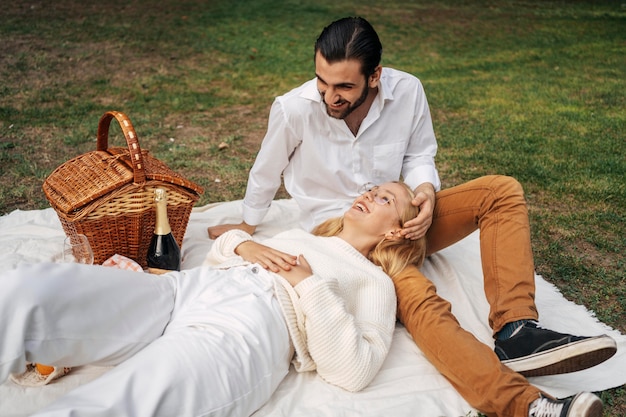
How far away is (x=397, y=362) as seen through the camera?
10.0ft

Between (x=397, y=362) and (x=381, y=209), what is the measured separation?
79cm

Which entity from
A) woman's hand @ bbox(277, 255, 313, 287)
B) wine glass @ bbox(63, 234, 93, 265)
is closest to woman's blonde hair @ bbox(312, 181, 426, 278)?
woman's hand @ bbox(277, 255, 313, 287)

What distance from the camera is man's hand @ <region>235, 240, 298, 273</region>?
9.60 ft

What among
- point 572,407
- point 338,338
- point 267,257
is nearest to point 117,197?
point 267,257

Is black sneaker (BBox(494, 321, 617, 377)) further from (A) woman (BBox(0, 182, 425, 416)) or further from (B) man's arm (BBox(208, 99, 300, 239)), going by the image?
(B) man's arm (BBox(208, 99, 300, 239))

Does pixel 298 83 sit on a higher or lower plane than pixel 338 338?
lower

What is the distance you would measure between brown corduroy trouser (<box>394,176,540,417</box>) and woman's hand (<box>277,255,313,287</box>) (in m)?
0.57

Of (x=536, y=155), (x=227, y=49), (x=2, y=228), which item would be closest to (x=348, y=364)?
(x=2, y=228)

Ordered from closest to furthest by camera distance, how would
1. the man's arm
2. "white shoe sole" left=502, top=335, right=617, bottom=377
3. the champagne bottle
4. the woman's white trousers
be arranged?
the woman's white trousers
"white shoe sole" left=502, top=335, right=617, bottom=377
the champagne bottle
the man's arm

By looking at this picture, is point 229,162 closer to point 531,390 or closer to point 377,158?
point 377,158

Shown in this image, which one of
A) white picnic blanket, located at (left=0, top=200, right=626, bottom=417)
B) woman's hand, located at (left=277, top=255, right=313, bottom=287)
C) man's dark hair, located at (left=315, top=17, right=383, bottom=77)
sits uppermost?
man's dark hair, located at (left=315, top=17, right=383, bottom=77)

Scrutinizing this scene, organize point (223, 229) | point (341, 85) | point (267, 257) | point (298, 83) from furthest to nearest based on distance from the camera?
point (298, 83) → point (223, 229) → point (341, 85) → point (267, 257)

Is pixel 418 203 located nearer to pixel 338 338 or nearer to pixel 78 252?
pixel 338 338

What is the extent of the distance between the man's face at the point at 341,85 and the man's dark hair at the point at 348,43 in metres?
0.03
